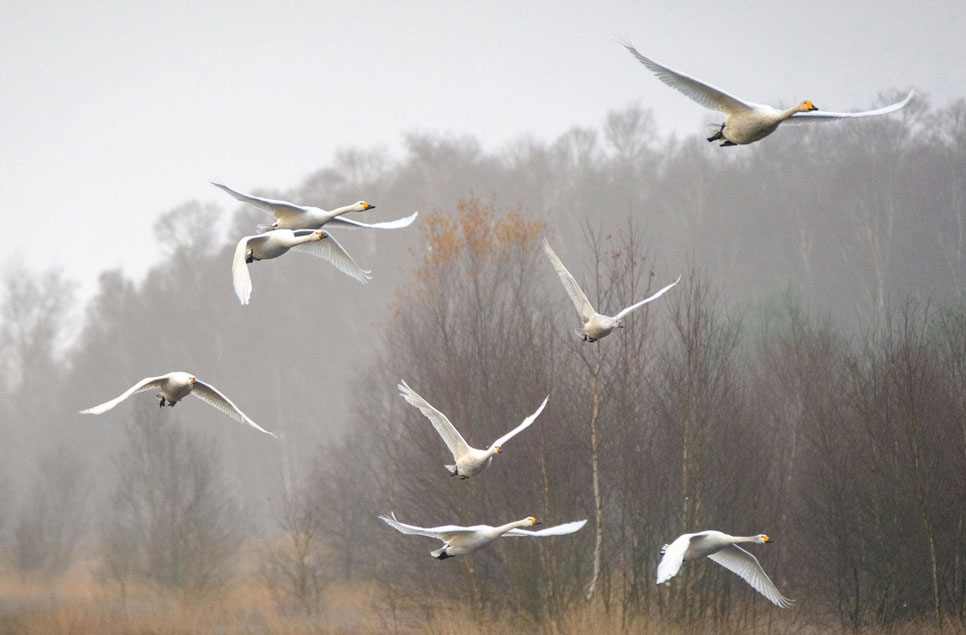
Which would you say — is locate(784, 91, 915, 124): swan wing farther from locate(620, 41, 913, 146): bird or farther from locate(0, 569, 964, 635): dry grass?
locate(0, 569, 964, 635): dry grass

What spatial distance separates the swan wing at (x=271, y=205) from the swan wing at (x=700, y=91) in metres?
4.36

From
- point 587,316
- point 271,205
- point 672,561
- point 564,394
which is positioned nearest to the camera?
point 672,561

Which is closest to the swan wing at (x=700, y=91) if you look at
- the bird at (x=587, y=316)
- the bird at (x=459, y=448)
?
the bird at (x=587, y=316)

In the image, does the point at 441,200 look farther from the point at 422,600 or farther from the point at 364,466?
the point at 422,600

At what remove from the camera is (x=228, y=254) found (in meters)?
70.0

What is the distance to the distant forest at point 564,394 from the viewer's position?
23.1m

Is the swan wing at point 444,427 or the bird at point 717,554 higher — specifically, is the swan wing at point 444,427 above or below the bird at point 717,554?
above

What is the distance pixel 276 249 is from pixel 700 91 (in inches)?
202

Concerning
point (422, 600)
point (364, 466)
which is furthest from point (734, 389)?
point (364, 466)

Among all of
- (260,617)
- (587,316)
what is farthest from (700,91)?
(260,617)

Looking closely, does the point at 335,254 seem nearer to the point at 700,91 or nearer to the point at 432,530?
the point at 432,530

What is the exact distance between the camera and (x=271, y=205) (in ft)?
47.1

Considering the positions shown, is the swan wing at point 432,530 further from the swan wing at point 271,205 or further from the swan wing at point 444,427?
the swan wing at point 271,205

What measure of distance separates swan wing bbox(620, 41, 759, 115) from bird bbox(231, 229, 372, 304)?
14.6 feet
